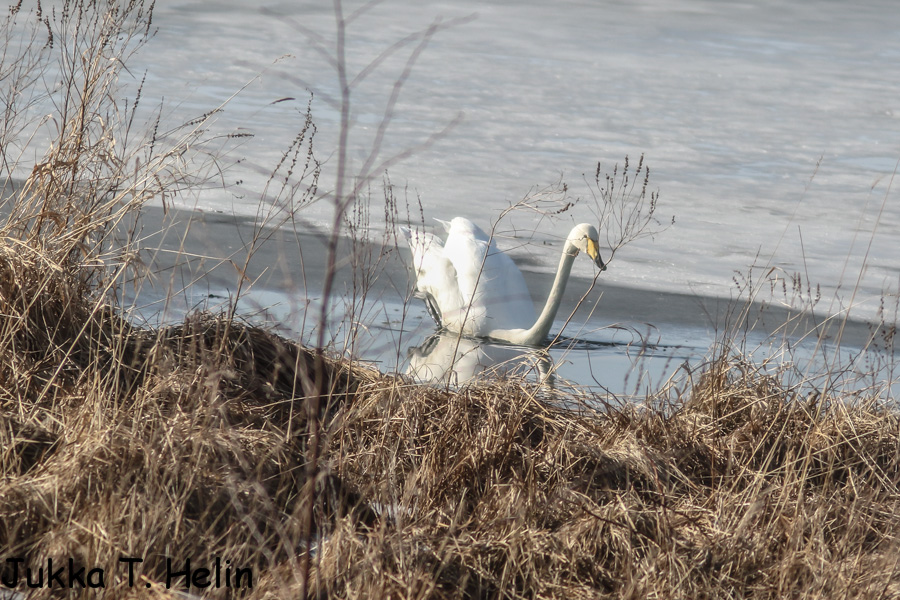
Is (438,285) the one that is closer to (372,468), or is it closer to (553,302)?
(553,302)

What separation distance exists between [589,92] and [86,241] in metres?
10.1

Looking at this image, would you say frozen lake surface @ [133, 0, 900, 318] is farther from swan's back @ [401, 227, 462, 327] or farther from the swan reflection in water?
the swan reflection in water

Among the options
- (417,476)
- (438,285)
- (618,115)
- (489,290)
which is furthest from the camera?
(618,115)

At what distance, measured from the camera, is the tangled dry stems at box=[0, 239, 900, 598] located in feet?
8.55

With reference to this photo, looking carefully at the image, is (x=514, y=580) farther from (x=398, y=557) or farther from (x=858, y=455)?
(x=858, y=455)

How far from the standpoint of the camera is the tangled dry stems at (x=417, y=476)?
2607 mm

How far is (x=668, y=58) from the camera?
50.9 ft

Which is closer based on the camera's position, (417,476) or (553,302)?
(417,476)

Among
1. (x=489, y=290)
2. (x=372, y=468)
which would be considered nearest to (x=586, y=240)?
(x=489, y=290)

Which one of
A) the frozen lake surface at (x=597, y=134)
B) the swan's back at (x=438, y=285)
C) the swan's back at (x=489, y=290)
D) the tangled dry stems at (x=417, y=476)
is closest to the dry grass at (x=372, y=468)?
the tangled dry stems at (x=417, y=476)

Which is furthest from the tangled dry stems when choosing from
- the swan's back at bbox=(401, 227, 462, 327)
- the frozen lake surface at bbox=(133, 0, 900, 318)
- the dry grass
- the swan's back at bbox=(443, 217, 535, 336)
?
the swan's back at bbox=(401, 227, 462, 327)

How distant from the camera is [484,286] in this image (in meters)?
5.73

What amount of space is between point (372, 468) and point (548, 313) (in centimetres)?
216

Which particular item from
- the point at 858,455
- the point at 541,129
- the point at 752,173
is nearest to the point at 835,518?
the point at 858,455
